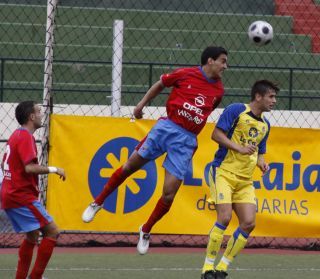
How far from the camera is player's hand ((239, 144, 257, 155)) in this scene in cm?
888

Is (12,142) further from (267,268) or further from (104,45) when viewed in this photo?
(104,45)

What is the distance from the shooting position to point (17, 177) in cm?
820

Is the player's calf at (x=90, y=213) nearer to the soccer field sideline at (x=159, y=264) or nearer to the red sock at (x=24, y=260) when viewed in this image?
the soccer field sideline at (x=159, y=264)

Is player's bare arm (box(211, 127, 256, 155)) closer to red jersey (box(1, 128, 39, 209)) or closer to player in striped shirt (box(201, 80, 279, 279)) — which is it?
player in striped shirt (box(201, 80, 279, 279))

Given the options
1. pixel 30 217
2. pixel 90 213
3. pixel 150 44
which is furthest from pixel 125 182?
pixel 150 44

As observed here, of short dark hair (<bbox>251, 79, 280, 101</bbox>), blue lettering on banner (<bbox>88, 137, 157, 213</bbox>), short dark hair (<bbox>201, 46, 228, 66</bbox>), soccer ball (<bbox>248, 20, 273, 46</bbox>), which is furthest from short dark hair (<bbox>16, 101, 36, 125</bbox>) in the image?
soccer ball (<bbox>248, 20, 273, 46</bbox>)

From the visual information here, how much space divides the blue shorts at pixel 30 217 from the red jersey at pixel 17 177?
48mm

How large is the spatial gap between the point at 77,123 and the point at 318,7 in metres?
9.16

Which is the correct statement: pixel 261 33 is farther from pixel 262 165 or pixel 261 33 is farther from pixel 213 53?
pixel 262 165

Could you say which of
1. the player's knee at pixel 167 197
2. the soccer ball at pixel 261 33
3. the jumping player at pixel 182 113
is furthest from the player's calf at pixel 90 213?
the soccer ball at pixel 261 33

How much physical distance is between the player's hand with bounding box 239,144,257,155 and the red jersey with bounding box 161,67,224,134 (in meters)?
0.59

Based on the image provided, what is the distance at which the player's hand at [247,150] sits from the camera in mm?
8875

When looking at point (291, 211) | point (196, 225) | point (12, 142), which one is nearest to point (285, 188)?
point (291, 211)

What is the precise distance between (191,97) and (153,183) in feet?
7.39
